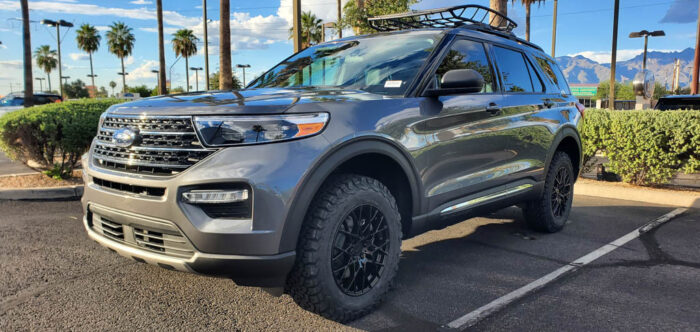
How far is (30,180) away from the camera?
750 centimetres

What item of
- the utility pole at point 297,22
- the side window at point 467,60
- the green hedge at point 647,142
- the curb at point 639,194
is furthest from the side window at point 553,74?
the utility pole at point 297,22

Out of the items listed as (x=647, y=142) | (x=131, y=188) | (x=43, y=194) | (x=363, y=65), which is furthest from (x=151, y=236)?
(x=647, y=142)

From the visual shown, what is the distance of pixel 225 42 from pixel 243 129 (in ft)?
43.5

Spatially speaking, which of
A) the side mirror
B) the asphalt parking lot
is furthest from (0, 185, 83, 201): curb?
the side mirror

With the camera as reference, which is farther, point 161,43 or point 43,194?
point 161,43

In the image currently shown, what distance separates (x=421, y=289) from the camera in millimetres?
3660

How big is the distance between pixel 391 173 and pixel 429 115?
0.47 m

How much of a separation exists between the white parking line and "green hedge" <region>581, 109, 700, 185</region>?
1.96 metres

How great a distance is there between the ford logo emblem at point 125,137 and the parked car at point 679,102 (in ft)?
31.8

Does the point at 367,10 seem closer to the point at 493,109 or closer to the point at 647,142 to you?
the point at 647,142

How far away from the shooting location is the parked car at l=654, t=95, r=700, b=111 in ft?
30.5

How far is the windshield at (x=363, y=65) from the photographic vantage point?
3.61m

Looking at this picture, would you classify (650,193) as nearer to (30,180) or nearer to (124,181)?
(124,181)

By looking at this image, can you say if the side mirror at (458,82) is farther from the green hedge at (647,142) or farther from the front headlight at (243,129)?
the green hedge at (647,142)
